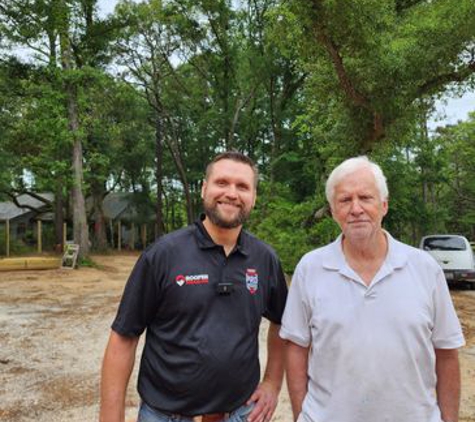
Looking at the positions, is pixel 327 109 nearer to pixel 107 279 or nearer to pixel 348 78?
pixel 348 78

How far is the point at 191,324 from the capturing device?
1854mm

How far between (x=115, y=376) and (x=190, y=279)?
1.65ft

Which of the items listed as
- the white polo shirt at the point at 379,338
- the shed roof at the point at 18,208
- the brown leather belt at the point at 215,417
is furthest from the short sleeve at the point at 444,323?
the shed roof at the point at 18,208

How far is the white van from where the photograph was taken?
1239cm

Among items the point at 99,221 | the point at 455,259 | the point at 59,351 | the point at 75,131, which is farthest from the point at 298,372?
the point at 99,221

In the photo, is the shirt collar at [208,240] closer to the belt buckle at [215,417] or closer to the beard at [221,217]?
the beard at [221,217]

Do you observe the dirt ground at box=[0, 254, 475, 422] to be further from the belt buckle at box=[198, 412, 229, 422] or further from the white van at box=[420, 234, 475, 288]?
the belt buckle at box=[198, 412, 229, 422]

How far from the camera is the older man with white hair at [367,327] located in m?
1.68

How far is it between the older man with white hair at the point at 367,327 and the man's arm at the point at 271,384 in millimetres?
197

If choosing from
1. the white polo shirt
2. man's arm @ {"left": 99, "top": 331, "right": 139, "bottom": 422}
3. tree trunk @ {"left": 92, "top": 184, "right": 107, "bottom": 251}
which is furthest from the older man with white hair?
tree trunk @ {"left": 92, "top": 184, "right": 107, "bottom": 251}

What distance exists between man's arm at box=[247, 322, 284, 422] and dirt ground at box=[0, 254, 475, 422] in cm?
215

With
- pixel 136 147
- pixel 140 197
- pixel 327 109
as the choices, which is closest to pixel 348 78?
pixel 327 109

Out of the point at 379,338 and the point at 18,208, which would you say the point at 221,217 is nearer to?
the point at 379,338

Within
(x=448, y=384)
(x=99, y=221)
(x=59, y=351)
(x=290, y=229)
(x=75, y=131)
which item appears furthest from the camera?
(x=99, y=221)
